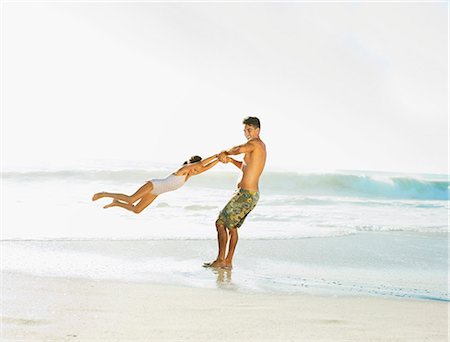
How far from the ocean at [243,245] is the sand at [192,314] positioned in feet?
1.63

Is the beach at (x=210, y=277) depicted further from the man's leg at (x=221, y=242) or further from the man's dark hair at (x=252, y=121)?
the man's dark hair at (x=252, y=121)

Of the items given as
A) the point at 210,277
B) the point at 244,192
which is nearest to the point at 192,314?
the point at 210,277

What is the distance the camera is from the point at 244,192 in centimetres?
777

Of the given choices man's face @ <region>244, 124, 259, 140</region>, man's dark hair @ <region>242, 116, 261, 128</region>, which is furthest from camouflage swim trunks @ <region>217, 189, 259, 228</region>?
man's dark hair @ <region>242, 116, 261, 128</region>

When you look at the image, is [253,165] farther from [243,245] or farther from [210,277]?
[243,245]

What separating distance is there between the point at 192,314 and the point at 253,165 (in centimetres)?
295

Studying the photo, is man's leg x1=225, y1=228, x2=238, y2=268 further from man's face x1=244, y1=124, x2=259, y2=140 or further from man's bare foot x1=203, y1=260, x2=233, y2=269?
man's face x1=244, y1=124, x2=259, y2=140

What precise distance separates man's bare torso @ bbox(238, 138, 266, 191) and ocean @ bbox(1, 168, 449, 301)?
103 centimetres

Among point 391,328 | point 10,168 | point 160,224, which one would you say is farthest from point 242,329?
point 10,168

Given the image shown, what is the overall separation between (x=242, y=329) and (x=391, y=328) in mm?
1205

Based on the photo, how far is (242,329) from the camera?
4.64 m

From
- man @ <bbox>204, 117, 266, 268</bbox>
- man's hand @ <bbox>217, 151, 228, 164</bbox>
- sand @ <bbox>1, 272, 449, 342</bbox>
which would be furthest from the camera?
man @ <bbox>204, 117, 266, 268</bbox>

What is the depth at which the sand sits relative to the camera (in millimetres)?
4473

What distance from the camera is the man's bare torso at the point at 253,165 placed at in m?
7.64
